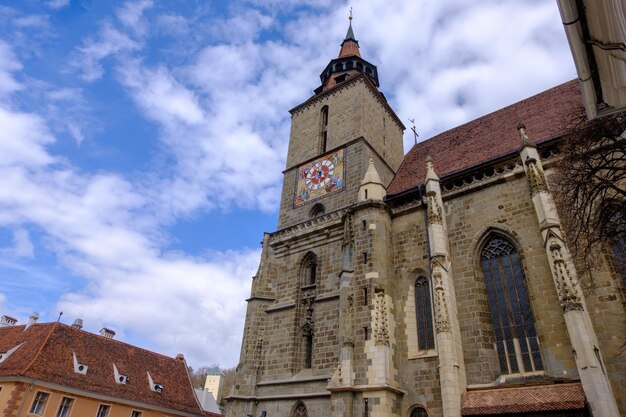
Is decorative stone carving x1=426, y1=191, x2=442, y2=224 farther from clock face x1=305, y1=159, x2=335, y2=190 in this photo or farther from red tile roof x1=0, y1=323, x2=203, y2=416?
red tile roof x1=0, y1=323, x2=203, y2=416

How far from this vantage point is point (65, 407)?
729 inches

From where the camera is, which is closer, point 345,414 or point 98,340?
point 345,414

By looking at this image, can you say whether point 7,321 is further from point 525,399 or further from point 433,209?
point 525,399

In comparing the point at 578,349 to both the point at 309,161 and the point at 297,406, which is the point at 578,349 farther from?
the point at 309,161

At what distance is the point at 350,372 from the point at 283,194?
10.2 meters

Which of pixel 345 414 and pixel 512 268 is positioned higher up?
pixel 512 268

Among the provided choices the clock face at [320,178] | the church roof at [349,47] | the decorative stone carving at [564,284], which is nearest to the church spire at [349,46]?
the church roof at [349,47]

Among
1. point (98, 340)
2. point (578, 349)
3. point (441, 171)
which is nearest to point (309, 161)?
point (441, 171)

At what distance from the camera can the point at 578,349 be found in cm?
901

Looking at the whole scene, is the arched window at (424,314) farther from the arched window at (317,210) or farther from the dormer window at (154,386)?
the dormer window at (154,386)

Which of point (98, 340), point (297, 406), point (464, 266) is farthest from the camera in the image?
point (98, 340)

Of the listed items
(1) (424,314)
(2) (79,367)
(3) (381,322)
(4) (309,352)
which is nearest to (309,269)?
(4) (309,352)

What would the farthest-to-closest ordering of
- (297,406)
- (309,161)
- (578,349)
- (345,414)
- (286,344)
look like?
(309,161) < (286,344) < (297,406) < (345,414) < (578,349)

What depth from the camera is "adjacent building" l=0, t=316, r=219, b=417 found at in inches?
690
